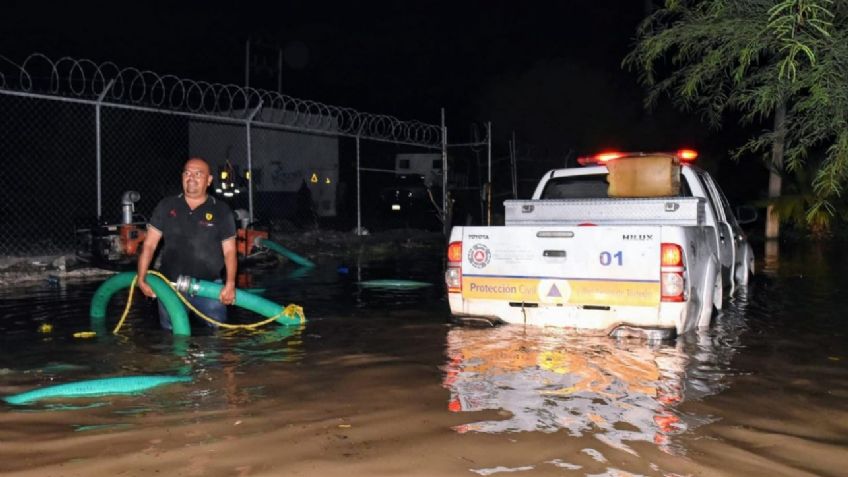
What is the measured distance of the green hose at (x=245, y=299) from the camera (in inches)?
260

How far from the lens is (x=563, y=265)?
6.63 meters

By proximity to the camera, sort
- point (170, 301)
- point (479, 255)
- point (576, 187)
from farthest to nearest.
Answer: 1. point (576, 187)
2. point (479, 255)
3. point (170, 301)

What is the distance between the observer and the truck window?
27.9 ft

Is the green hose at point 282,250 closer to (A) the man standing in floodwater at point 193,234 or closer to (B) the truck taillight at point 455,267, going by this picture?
(A) the man standing in floodwater at point 193,234

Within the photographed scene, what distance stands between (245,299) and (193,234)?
0.86 m

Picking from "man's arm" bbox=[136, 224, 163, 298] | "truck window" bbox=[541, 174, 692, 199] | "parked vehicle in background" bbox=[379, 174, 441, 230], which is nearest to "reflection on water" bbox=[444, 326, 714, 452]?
"truck window" bbox=[541, 174, 692, 199]

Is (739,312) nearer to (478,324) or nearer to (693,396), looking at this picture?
(478,324)

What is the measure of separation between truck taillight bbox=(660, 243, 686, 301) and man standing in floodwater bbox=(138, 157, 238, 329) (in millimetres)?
3543

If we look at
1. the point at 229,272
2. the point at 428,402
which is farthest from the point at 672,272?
the point at 229,272

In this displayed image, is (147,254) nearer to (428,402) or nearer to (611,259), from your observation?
(428,402)

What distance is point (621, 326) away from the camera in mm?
6402

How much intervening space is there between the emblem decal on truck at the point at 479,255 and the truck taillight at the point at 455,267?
0.37 ft

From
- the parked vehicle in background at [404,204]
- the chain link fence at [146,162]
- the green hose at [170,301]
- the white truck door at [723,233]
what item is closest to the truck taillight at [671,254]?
the white truck door at [723,233]

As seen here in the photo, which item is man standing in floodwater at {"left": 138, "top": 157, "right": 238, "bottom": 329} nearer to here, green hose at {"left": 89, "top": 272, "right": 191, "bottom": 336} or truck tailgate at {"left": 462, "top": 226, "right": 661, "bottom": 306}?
green hose at {"left": 89, "top": 272, "right": 191, "bottom": 336}
